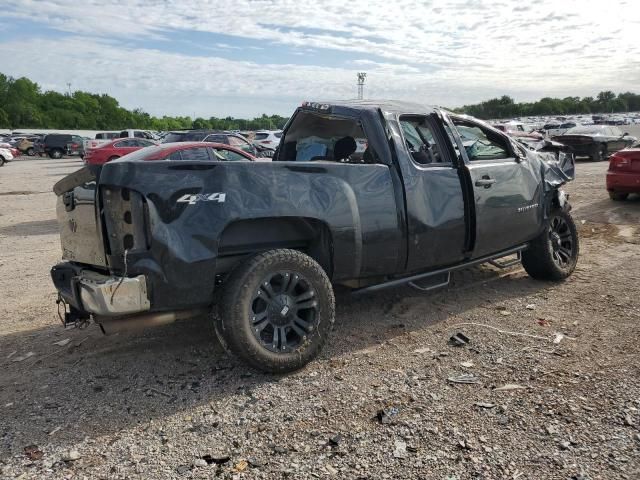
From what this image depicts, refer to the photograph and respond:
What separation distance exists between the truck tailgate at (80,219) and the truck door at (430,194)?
2.41 m

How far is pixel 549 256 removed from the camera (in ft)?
19.5

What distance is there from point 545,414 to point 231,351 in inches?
81.3

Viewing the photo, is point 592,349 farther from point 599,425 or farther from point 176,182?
point 176,182

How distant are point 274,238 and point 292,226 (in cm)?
17

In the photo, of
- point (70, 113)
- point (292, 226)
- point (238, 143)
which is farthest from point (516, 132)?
point (70, 113)

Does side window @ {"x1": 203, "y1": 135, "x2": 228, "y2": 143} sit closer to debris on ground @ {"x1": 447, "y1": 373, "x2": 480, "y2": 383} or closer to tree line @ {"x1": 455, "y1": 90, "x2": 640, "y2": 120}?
debris on ground @ {"x1": 447, "y1": 373, "x2": 480, "y2": 383}

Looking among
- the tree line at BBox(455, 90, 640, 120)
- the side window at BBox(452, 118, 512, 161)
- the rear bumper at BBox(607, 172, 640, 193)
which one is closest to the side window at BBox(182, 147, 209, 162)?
the side window at BBox(452, 118, 512, 161)

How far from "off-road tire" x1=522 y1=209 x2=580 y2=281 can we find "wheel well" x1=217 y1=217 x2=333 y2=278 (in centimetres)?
283

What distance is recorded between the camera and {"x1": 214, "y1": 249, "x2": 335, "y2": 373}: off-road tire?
12.1ft

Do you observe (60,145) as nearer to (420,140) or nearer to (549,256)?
(420,140)

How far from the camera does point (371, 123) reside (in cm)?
471

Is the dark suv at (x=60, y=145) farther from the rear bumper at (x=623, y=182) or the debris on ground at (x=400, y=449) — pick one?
the debris on ground at (x=400, y=449)

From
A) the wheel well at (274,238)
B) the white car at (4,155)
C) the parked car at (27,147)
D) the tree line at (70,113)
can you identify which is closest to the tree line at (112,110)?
the tree line at (70,113)

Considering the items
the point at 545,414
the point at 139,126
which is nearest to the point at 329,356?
the point at 545,414
